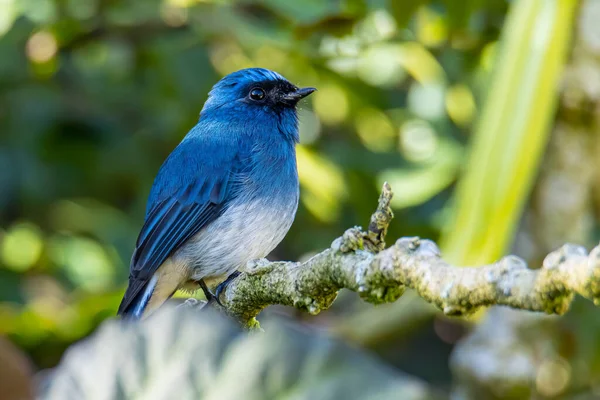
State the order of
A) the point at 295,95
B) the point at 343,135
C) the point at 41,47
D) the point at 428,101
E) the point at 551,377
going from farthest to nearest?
the point at 343,135, the point at 428,101, the point at 41,47, the point at 551,377, the point at 295,95

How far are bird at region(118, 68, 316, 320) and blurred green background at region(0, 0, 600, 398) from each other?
356mm

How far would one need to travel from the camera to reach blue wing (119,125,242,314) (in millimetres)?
3472

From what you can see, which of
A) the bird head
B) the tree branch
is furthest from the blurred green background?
the tree branch

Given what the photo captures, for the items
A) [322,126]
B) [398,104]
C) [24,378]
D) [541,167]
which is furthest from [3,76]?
[24,378]

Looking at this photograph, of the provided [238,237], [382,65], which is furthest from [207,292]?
[382,65]

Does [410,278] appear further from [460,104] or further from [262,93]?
[460,104]

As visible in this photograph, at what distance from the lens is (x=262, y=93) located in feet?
13.0

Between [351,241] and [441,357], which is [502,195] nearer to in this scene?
[351,241]

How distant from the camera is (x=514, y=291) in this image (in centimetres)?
131

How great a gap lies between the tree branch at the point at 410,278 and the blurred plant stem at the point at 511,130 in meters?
1.56

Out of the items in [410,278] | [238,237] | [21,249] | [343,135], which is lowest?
[410,278]

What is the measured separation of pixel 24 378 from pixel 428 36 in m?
4.27

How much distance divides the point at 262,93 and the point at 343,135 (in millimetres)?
2284

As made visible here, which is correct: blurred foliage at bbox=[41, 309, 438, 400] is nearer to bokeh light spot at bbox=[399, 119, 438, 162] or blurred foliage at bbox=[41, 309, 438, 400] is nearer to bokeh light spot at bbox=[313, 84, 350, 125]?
bokeh light spot at bbox=[399, 119, 438, 162]
